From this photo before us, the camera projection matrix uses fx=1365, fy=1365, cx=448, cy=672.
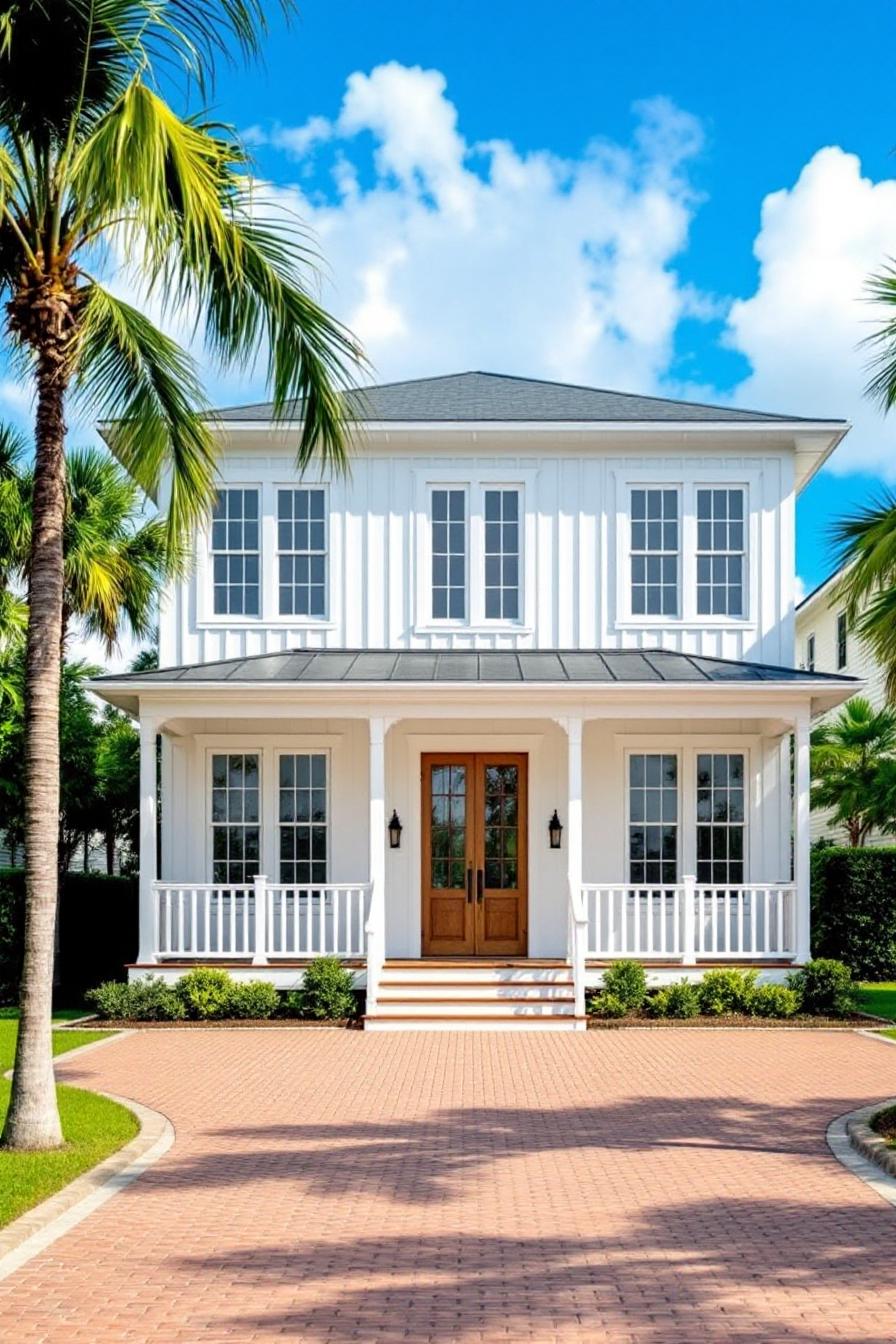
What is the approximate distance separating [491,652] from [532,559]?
4.63 ft

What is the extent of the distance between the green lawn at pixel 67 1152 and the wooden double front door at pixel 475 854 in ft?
23.2

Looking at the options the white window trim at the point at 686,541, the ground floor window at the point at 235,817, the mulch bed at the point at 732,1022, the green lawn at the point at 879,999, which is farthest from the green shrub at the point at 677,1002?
the ground floor window at the point at 235,817

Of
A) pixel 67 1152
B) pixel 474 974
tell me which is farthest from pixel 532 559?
pixel 67 1152

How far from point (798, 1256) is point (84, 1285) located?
11.7ft

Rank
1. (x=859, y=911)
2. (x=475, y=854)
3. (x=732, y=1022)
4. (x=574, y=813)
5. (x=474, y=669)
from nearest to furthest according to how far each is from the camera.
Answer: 1. (x=732, y=1022)
2. (x=574, y=813)
3. (x=474, y=669)
4. (x=475, y=854)
5. (x=859, y=911)

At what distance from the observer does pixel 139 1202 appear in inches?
322

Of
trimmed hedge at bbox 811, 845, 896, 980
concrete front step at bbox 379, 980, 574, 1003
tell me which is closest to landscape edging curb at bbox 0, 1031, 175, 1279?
concrete front step at bbox 379, 980, 574, 1003

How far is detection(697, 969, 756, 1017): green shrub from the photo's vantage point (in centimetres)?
1634

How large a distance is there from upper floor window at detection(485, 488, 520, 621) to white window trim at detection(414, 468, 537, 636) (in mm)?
82

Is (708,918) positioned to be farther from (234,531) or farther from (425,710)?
(234,531)

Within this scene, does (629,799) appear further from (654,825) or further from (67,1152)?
(67,1152)

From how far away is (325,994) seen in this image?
16.3m

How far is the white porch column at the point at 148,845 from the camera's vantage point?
54.6ft

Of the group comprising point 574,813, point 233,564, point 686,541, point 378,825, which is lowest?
point 378,825
